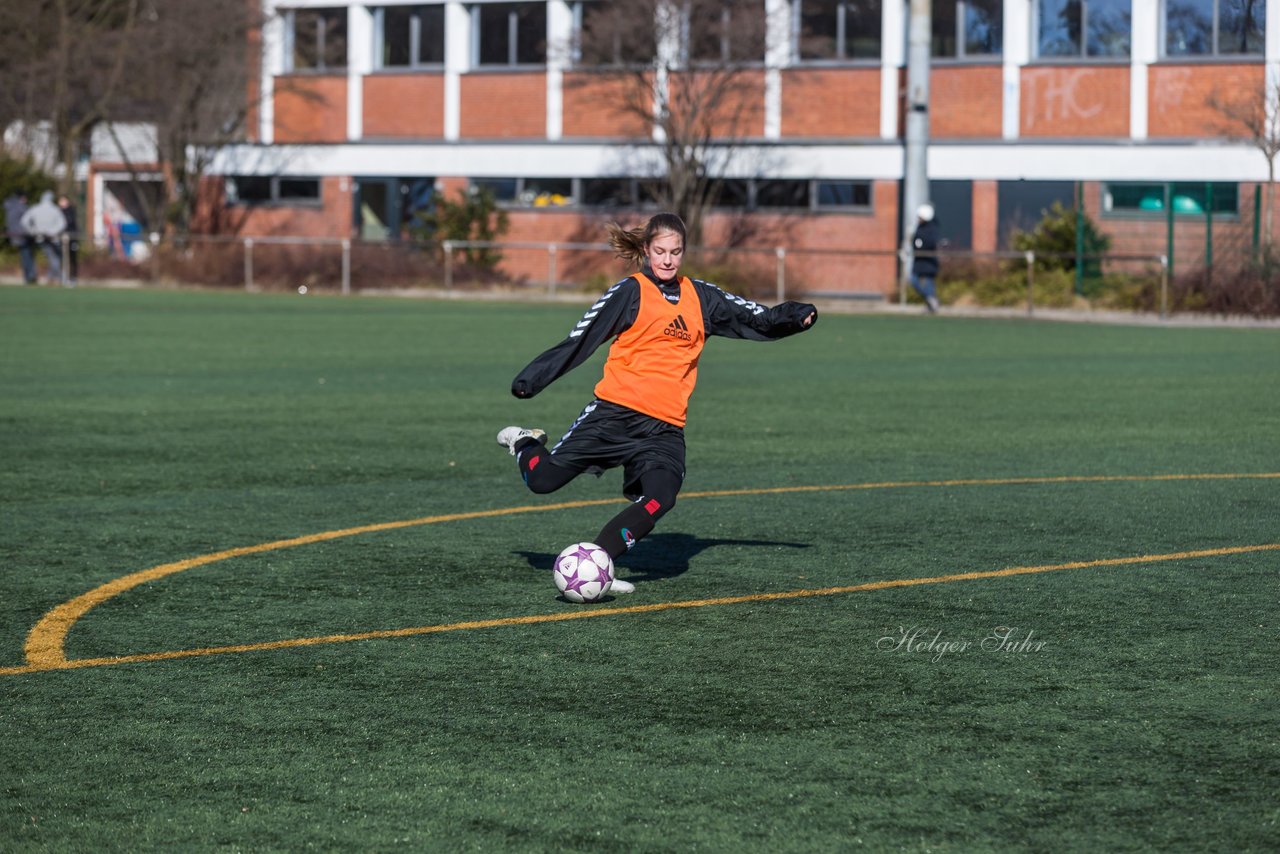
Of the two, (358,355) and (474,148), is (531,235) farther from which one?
(358,355)

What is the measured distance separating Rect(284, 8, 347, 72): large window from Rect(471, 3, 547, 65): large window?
3.76 meters

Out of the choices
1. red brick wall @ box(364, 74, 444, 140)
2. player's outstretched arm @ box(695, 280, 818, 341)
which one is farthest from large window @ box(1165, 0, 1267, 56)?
player's outstretched arm @ box(695, 280, 818, 341)

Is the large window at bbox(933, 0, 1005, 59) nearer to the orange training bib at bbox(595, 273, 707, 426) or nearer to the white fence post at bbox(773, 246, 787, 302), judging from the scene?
the white fence post at bbox(773, 246, 787, 302)

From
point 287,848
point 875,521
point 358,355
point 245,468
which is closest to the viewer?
point 287,848

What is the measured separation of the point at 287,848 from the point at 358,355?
19.4 meters

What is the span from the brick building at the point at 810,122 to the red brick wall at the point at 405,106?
0.05 metres

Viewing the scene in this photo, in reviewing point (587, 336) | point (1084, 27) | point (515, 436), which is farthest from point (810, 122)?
point (587, 336)

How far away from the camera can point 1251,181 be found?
39.1 meters

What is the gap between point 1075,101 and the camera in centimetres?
4144

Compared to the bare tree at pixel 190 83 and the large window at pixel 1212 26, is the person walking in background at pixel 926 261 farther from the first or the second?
the bare tree at pixel 190 83

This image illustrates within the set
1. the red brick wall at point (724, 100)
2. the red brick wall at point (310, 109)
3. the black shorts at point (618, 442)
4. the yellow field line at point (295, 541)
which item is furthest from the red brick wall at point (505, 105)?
the black shorts at point (618, 442)

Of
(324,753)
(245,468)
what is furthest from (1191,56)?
(324,753)

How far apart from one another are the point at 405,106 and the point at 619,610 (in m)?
42.3

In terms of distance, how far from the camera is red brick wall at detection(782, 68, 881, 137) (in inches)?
1716
